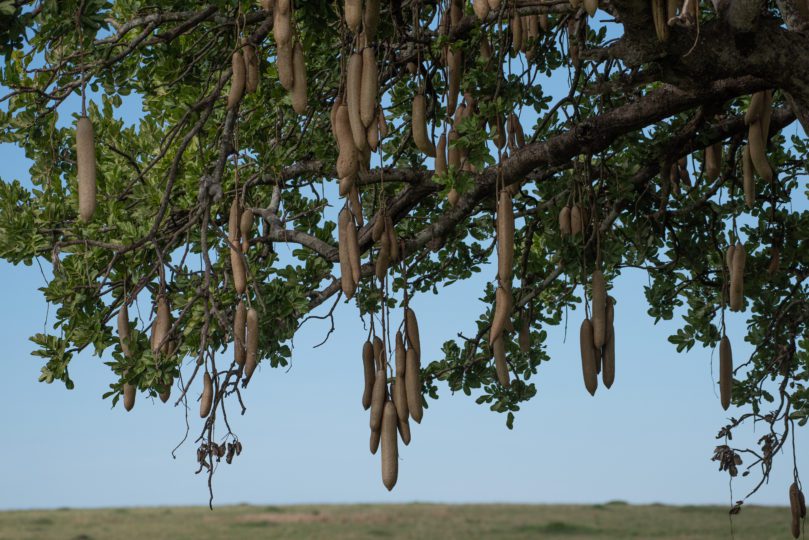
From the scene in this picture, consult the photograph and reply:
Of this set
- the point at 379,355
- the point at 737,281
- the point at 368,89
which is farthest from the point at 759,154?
the point at 368,89

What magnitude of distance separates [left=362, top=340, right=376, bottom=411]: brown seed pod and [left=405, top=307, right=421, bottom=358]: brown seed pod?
0.66 feet

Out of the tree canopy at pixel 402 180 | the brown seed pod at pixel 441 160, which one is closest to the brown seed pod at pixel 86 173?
the tree canopy at pixel 402 180

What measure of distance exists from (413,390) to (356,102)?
0.99 meters

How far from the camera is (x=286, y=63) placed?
10.1ft

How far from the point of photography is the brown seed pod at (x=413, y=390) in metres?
3.33

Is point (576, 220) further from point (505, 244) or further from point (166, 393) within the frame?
point (166, 393)

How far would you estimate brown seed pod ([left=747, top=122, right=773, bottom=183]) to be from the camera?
404 cm

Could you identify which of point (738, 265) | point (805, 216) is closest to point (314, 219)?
point (738, 265)

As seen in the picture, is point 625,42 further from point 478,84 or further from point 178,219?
point 178,219

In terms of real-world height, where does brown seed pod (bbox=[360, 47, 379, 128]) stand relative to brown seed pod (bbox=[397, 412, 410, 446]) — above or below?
above

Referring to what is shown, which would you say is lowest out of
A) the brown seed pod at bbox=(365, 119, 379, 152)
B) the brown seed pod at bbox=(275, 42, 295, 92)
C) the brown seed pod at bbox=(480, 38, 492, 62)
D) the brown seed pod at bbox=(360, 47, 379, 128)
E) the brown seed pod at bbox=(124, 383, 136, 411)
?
the brown seed pod at bbox=(124, 383, 136, 411)

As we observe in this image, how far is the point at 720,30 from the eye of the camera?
3.90 metres

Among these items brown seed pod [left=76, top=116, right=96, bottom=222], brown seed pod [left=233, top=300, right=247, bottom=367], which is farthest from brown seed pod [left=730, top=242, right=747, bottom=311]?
brown seed pod [left=76, top=116, right=96, bottom=222]

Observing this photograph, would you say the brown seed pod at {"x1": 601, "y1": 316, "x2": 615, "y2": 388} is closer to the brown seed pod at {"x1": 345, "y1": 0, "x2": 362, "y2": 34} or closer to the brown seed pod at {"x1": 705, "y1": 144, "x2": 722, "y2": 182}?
the brown seed pod at {"x1": 345, "y1": 0, "x2": 362, "y2": 34}
